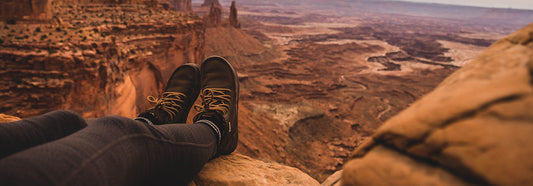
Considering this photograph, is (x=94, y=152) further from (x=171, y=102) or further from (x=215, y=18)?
(x=215, y=18)

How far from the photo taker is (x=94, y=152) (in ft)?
3.03

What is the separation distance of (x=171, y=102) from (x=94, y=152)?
1086 millimetres

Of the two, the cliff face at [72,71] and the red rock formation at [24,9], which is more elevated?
the red rock formation at [24,9]

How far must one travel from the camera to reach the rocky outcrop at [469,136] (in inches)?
20.0

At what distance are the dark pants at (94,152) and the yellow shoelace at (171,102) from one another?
602 millimetres

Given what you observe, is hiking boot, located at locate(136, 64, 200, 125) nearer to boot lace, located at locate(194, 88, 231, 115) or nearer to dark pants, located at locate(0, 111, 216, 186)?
boot lace, located at locate(194, 88, 231, 115)

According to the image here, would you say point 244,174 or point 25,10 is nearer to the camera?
point 244,174

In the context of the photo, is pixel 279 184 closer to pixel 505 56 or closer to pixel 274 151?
pixel 505 56

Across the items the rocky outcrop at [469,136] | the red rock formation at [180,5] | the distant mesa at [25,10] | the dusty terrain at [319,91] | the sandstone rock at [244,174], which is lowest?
the dusty terrain at [319,91]

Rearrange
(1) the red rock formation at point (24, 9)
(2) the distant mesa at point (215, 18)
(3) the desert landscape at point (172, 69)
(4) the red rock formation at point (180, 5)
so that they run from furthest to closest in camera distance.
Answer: (4) the red rock formation at point (180, 5) → (2) the distant mesa at point (215, 18) → (1) the red rock formation at point (24, 9) → (3) the desert landscape at point (172, 69)

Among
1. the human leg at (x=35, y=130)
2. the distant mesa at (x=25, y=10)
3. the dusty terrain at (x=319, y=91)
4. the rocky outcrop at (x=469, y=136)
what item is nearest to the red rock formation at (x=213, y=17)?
the dusty terrain at (x=319, y=91)

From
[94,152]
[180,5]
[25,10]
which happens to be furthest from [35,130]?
[180,5]

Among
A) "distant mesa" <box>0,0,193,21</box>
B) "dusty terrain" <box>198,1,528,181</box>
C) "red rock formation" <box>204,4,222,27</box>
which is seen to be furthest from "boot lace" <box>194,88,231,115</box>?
"red rock formation" <box>204,4,222,27</box>

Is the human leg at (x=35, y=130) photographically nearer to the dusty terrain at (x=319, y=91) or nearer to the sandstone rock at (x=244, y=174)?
the sandstone rock at (x=244, y=174)
